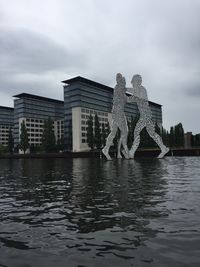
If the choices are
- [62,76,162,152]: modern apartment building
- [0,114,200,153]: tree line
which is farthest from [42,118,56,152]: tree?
[62,76,162,152]: modern apartment building

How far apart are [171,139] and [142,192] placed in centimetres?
12270

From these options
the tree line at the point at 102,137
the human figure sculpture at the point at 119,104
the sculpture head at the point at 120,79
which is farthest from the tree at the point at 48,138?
the sculpture head at the point at 120,79

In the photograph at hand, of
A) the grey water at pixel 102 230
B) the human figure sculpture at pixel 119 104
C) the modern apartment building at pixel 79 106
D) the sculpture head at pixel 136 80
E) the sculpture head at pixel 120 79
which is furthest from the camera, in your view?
the modern apartment building at pixel 79 106

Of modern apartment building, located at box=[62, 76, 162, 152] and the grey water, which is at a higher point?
modern apartment building, located at box=[62, 76, 162, 152]

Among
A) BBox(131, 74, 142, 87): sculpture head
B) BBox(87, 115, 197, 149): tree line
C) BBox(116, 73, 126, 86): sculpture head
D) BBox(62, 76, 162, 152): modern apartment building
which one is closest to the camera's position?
BBox(131, 74, 142, 87): sculpture head

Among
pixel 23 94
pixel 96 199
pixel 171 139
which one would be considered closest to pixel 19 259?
pixel 96 199

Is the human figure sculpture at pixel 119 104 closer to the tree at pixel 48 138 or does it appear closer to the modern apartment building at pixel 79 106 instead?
the tree at pixel 48 138

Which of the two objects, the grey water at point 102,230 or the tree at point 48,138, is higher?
the tree at point 48,138

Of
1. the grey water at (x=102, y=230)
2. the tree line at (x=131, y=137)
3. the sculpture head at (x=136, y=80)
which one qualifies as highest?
the sculpture head at (x=136, y=80)

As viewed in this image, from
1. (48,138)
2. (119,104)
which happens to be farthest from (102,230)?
(48,138)

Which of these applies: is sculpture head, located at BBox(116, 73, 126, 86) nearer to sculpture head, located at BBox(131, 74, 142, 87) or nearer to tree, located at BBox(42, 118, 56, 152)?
sculpture head, located at BBox(131, 74, 142, 87)

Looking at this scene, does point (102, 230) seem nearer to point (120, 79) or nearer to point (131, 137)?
point (120, 79)

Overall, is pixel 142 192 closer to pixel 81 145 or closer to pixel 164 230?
pixel 164 230

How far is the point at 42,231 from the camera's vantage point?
11.0 m
